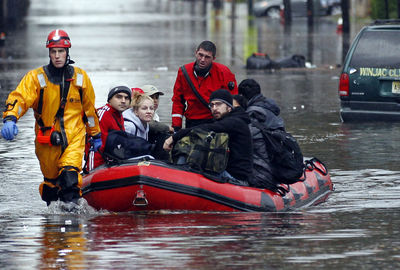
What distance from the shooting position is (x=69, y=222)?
968cm

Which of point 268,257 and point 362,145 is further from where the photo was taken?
point 362,145

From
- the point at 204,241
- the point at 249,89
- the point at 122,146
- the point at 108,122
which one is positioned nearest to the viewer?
the point at 204,241

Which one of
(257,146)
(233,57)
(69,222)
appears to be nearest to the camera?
(69,222)

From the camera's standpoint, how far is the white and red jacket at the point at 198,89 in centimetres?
1192

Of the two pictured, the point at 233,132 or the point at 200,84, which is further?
the point at 200,84

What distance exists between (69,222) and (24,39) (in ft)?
104

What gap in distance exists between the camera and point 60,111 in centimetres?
995

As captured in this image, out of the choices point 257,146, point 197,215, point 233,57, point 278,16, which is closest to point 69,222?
point 197,215

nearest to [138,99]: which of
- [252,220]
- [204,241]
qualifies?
[252,220]

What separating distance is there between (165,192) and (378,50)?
7589mm

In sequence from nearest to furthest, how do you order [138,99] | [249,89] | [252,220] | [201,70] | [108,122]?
1. [252,220]
2. [108,122]
3. [138,99]
4. [249,89]
5. [201,70]

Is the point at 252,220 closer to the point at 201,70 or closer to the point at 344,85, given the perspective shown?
the point at 201,70

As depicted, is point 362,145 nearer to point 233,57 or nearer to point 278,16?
point 233,57

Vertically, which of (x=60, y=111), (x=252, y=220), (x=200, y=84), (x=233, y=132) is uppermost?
(x=200, y=84)
